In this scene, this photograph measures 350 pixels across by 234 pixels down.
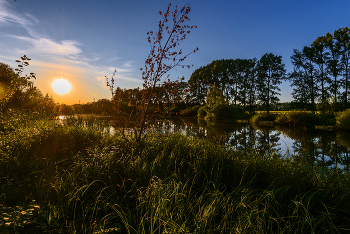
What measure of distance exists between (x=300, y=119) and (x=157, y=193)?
1900 centimetres

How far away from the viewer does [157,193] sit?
6.51 ft

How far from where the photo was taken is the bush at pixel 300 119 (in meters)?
16.4

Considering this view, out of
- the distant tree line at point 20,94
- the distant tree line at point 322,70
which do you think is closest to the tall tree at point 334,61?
the distant tree line at point 322,70

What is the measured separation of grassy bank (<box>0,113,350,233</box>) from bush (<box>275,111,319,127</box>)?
15.7 metres

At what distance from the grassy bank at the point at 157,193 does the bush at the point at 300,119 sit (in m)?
15.7

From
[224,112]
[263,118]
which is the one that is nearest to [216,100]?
[224,112]

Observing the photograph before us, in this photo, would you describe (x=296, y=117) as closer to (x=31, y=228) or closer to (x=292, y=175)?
(x=292, y=175)

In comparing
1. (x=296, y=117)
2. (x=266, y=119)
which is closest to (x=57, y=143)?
(x=296, y=117)

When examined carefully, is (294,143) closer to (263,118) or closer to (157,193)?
(157,193)

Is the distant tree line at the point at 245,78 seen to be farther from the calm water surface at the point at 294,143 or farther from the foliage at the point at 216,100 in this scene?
the calm water surface at the point at 294,143

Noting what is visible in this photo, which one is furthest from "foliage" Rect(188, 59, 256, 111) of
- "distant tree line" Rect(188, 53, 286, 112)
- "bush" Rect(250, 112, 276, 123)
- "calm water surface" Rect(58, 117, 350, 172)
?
"calm water surface" Rect(58, 117, 350, 172)

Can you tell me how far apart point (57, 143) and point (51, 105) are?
964cm

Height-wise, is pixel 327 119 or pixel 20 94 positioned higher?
pixel 20 94

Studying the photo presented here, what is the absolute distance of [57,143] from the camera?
15.3ft
